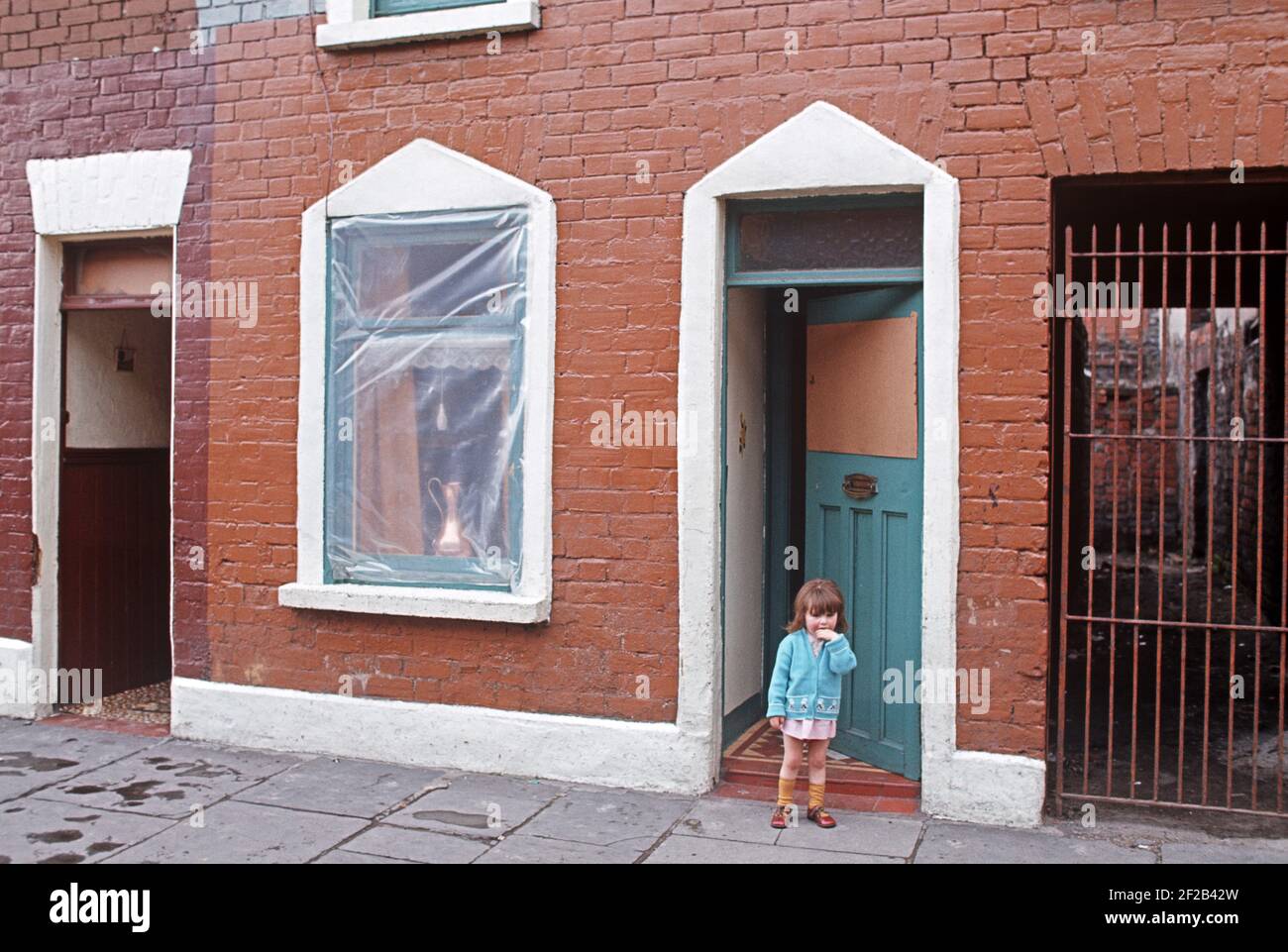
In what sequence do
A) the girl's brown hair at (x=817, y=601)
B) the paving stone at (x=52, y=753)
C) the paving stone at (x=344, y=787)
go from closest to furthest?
the girl's brown hair at (x=817, y=601) → the paving stone at (x=344, y=787) → the paving stone at (x=52, y=753)

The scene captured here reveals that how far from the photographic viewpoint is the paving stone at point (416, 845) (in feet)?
16.9

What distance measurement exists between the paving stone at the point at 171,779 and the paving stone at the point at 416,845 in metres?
0.99

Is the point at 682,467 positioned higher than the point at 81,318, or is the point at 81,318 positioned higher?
the point at 81,318

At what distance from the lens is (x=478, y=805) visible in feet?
19.2

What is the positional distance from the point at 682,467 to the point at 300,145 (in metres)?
2.86

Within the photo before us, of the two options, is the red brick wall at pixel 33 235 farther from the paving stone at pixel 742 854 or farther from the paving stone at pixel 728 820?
the paving stone at pixel 742 854

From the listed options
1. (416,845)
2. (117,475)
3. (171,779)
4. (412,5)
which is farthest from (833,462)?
(117,475)

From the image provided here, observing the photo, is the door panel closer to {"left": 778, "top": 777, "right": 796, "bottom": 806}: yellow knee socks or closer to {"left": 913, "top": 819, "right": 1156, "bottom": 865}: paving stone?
{"left": 778, "top": 777, "right": 796, "bottom": 806}: yellow knee socks

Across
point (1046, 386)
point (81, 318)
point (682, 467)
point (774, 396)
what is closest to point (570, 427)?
point (682, 467)

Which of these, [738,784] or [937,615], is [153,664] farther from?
[937,615]

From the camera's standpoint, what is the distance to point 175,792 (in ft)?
19.9

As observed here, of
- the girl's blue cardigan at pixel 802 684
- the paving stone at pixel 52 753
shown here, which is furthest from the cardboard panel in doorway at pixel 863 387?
the paving stone at pixel 52 753

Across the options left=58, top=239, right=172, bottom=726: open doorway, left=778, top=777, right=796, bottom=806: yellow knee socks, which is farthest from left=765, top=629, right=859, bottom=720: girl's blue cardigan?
left=58, top=239, right=172, bottom=726: open doorway

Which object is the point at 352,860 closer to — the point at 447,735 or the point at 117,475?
the point at 447,735
